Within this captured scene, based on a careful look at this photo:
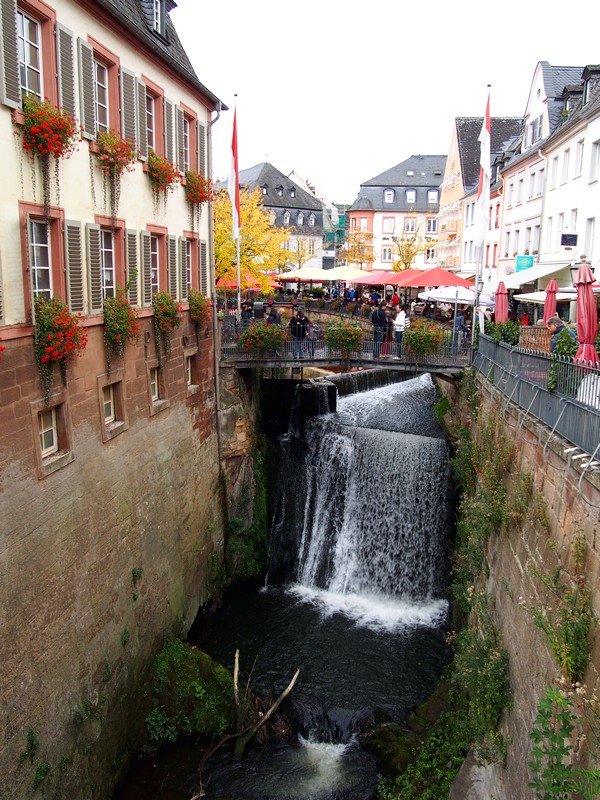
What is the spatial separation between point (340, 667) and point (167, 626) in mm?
3982

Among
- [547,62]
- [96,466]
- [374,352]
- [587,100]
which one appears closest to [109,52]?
[96,466]

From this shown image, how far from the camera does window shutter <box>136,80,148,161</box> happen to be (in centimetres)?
1342

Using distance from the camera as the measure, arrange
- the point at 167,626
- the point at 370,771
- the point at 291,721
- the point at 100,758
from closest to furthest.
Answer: the point at 100,758
the point at 370,771
the point at 291,721
the point at 167,626

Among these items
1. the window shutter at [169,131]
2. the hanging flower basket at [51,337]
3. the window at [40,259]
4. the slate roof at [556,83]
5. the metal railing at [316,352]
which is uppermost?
the slate roof at [556,83]

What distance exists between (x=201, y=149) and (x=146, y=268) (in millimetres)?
4783

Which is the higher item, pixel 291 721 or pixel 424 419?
pixel 424 419

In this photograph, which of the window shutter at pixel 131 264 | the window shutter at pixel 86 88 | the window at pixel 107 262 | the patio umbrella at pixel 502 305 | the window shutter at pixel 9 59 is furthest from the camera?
the patio umbrella at pixel 502 305

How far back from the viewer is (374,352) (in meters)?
19.2

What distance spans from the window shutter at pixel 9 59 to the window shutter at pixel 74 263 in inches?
83.5

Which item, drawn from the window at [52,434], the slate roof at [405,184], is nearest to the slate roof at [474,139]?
the slate roof at [405,184]

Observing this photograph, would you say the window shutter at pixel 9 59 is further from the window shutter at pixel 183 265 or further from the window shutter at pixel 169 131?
the window shutter at pixel 183 265

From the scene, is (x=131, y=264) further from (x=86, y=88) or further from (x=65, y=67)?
(x=65, y=67)

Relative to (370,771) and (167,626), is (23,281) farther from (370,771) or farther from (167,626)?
(370,771)

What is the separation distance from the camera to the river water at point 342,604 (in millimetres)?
13078
